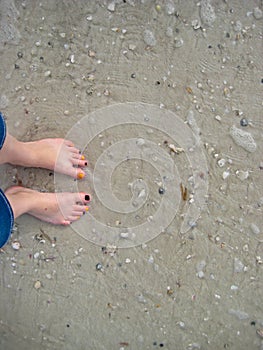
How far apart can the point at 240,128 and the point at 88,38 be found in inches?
29.7

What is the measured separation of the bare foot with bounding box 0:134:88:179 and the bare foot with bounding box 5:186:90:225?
0.10 meters

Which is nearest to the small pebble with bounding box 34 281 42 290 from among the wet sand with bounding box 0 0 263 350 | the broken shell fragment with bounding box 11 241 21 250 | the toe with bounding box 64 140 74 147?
the wet sand with bounding box 0 0 263 350

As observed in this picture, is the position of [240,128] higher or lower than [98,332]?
higher

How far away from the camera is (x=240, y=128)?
1.95m

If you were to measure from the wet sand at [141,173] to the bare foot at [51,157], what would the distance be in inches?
2.3

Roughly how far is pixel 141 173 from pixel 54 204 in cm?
39

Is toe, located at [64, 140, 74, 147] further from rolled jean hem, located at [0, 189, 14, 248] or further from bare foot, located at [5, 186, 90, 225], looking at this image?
rolled jean hem, located at [0, 189, 14, 248]

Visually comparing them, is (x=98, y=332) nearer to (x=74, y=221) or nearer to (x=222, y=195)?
(x=74, y=221)

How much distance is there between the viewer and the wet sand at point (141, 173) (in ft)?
6.36

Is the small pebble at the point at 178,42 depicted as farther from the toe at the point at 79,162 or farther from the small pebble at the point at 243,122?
the toe at the point at 79,162

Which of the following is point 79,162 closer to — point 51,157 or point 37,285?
point 51,157

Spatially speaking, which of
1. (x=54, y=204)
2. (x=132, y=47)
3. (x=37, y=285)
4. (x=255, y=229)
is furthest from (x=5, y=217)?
(x=255, y=229)

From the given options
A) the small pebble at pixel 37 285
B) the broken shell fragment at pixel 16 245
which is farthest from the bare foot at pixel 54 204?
the small pebble at pixel 37 285

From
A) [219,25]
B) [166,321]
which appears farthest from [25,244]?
[219,25]
